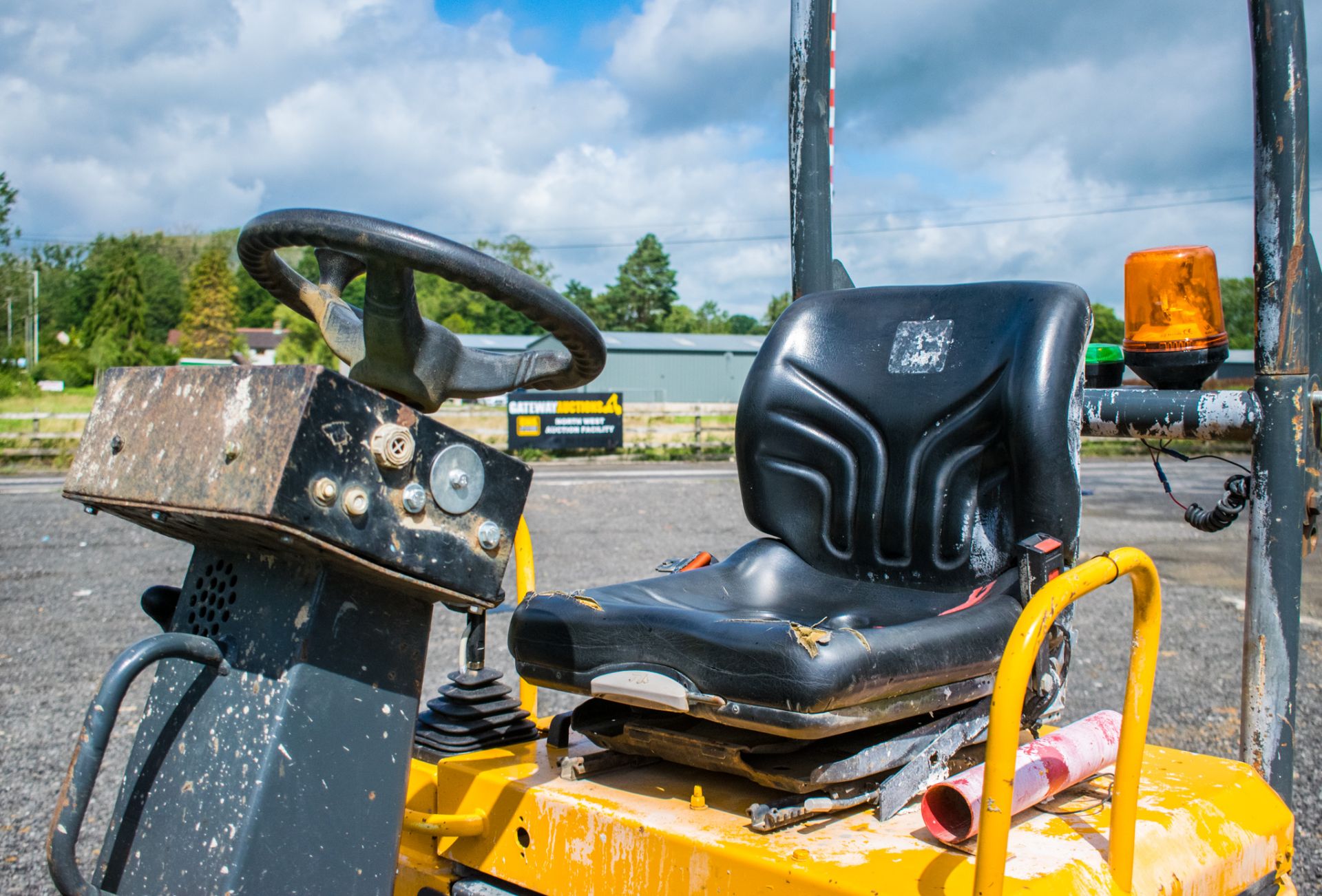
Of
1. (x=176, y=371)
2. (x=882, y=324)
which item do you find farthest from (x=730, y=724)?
(x=882, y=324)

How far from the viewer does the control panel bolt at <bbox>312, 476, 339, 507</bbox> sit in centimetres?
123

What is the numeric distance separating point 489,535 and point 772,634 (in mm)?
446

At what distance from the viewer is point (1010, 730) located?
1271 mm

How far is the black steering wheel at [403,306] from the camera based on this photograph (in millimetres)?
1403

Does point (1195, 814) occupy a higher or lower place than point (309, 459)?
lower

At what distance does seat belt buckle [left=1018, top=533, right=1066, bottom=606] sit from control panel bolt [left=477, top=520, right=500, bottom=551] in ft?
3.09

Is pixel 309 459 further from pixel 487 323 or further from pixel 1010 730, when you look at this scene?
pixel 487 323

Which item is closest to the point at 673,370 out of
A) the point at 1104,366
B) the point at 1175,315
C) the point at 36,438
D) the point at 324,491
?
the point at 36,438

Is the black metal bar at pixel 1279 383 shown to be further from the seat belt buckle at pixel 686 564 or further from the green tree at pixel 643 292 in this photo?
the green tree at pixel 643 292

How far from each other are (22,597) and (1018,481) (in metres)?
6.39

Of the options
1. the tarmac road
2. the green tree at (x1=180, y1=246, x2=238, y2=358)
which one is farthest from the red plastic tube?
the green tree at (x1=180, y1=246, x2=238, y2=358)

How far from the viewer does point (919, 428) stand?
2.21 meters

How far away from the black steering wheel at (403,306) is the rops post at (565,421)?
1610 cm

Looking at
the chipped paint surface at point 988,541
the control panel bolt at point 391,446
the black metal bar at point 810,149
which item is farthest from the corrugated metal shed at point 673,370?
the control panel bolt at point 391,446
